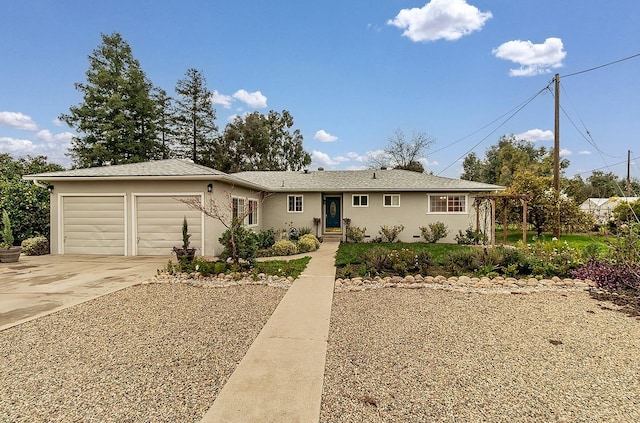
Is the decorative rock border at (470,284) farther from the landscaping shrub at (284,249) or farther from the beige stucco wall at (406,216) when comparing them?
the beige stucco wall at (406,216)

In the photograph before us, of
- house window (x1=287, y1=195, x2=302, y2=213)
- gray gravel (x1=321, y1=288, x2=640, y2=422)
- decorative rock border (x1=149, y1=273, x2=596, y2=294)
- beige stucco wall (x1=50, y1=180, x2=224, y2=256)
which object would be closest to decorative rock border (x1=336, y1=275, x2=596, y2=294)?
decorative rock border (x1=149, y1=273, x2=596, y2=294)

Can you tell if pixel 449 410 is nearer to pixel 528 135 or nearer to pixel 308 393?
pixel 308 393

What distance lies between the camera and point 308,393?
271cm

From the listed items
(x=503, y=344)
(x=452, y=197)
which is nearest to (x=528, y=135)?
(x=452, y=197)

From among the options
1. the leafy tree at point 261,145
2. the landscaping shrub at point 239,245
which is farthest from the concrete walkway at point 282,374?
the leafy tree at point 261,145

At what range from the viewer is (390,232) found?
14883 millimetres

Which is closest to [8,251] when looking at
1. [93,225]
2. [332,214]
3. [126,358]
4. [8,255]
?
[8,255]

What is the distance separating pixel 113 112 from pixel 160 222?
19.0 m

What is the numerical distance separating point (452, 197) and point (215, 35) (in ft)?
41.4

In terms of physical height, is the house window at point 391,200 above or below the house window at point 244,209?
above

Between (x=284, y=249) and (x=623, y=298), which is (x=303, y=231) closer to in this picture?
(x=284, y=249)

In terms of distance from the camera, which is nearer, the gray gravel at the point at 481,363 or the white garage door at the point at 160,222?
the gray gravel at the point at 481,363

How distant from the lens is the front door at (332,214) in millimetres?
16250

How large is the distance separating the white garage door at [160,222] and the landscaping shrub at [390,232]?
8228 millimetres
